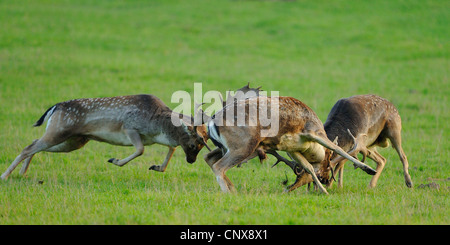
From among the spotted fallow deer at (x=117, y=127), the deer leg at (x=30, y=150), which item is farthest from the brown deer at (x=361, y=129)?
the deer leg at (x=30, y=150)

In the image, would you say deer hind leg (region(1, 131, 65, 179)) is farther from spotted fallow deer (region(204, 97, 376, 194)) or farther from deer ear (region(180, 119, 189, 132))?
spotted fallow deer (region(204, 97, 376, 194))

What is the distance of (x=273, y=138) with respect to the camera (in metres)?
8.50

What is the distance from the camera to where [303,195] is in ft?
27.5

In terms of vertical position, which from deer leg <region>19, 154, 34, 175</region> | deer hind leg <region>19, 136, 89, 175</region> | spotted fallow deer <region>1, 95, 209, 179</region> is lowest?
deer leg <region>19, 154, 34, 175</region>

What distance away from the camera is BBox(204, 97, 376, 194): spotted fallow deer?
8.36 m

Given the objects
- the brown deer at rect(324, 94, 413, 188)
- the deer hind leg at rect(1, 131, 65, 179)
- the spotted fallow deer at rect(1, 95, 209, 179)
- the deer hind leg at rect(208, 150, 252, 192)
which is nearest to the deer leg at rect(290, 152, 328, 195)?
the brown deer at rect(324, 94, 413, 188)

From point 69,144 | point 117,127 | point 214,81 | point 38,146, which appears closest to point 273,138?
point 117,127

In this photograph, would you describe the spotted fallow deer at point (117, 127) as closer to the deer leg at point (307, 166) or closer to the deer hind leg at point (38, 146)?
the deer hind leg at point (38, 146)

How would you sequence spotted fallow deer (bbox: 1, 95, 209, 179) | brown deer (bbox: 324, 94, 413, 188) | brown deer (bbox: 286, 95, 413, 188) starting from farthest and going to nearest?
spotted fallow deer (bbox: 1, 95, 209, 179), brown deer (bbox: 324, 94, 413, 188), brown deer (bbox: 286, 95, 413, 188)

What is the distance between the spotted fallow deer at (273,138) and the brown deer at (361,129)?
36cm

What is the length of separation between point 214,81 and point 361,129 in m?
9.98

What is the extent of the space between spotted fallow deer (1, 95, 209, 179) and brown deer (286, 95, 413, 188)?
7.09 ft

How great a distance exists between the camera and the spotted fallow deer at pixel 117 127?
Answer: 10141 mm
